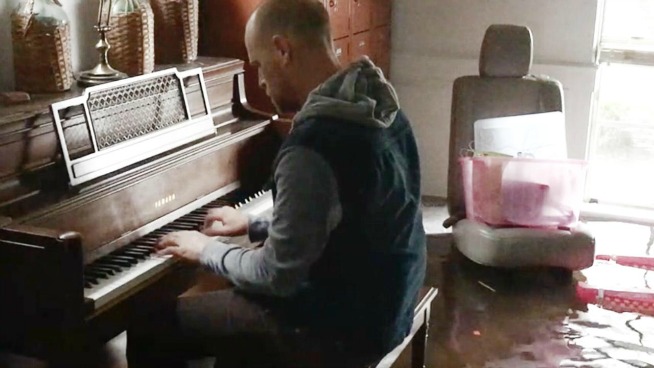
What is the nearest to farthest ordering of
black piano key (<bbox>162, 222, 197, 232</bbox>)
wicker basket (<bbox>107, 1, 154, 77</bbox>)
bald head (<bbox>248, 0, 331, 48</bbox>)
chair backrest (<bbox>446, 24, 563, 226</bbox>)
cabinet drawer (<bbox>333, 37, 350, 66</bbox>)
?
bald head (<bbox>248, 0, 331, 48</bbox>), black piano key (<bbox>162, 222, 197, 232</bbox>), wicker basket (<bbox>107, 1, 154, 77</bbox>), chair backrest (<bbox>446, 24, 563, 226</bbox>), cabinet drawer (<bbox>333, 37, 350, 66</bbox>)

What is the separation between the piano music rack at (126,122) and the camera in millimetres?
2078

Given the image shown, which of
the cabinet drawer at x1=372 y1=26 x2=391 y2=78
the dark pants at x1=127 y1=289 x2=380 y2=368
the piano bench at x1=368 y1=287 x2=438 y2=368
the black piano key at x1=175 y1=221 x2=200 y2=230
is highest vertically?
the cabinet drawer at x1=372 y1=26 x2=391 y2=78

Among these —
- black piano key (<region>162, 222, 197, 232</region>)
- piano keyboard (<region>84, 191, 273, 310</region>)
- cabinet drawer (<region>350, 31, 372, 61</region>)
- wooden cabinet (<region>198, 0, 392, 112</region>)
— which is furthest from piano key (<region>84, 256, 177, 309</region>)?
cabinet drawer (<region>350, 31, 372, 61</region>)

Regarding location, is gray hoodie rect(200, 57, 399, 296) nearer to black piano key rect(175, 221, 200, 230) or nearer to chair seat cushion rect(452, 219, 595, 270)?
black piano key rect(175, 221, 200, 230)

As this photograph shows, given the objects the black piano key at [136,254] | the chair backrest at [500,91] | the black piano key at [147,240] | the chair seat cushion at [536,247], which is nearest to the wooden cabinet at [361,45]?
the chair backrest at [500,91]

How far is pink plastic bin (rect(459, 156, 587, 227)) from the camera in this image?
11.4ft

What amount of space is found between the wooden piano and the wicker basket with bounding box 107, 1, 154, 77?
12cm

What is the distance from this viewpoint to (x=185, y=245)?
1.95 metres

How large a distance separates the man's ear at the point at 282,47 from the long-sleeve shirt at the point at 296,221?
22 centimetres

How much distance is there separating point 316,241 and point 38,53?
41.2 inches

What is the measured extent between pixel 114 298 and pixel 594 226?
323 cm

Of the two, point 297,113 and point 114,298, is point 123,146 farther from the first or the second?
point 297,113

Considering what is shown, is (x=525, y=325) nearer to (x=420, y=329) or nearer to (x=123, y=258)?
(x=420, y=329)

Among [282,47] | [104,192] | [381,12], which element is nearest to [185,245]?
[104,192]
